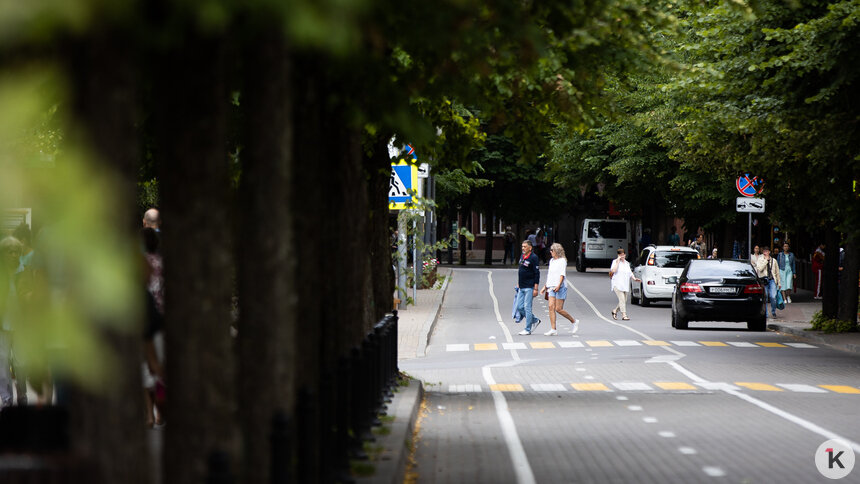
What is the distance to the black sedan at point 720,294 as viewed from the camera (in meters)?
28.1

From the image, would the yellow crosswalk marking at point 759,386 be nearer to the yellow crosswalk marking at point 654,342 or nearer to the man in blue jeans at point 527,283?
the yellow crosswalk marking at point 654,342

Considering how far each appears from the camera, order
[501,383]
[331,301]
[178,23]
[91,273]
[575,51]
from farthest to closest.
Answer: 1. [501,383]
2. [575,51]
3. [331,301]
4. [178,23]
5. [91,273]

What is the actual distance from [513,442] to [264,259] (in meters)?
6.36

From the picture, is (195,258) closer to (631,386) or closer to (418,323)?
(631,386)

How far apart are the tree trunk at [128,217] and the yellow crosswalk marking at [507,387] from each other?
13.1 meters

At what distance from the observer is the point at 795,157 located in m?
22.5

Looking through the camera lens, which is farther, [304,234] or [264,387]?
[304,234]

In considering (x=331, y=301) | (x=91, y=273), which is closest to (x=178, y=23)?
(x=91, y=273)

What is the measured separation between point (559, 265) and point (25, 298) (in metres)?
25.6

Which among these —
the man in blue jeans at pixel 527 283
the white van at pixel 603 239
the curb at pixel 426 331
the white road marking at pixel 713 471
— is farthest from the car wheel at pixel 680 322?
the white van at pixel 603 239

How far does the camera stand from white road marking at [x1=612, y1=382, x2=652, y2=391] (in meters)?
16.7

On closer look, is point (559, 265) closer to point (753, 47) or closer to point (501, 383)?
point (753, 47)

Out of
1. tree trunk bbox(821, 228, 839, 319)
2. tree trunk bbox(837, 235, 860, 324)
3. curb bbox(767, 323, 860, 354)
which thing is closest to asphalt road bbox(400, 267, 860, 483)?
curb bbox(767, 323, 860, 354)

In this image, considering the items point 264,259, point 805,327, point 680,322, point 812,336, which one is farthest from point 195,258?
point 805,327
